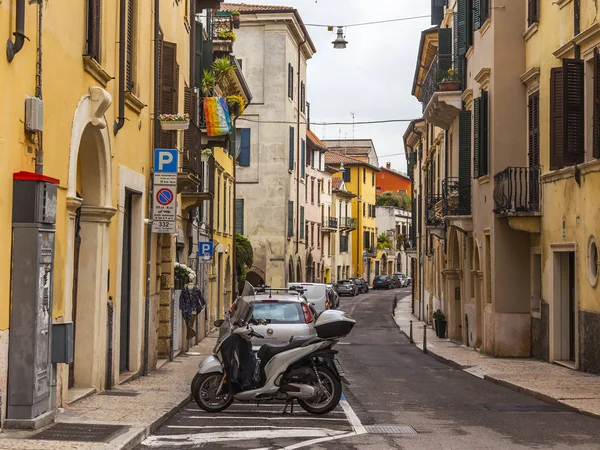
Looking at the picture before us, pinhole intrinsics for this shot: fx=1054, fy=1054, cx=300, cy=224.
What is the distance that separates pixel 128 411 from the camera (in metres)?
12.8

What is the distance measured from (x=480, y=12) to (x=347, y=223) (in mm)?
66179

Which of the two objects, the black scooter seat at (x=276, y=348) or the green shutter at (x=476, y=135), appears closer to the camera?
the black scooter seat at (x=276, y=348)

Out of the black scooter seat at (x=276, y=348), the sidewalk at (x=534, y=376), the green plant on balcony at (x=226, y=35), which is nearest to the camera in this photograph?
the black scooter seat at (x=276, y=348)

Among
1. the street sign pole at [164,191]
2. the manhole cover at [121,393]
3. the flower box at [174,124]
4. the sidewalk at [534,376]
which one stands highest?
the flower box at [174,124]

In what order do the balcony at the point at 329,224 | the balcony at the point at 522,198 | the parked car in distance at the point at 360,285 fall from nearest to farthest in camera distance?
the balcony at the point at 522,198
the balcony at the point at 329,224
the parked car in distance at the point at 360,285

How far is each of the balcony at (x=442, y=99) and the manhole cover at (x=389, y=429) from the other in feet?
67.1

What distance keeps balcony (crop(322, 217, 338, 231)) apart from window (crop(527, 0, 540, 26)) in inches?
2249

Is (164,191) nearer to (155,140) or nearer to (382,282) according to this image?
(155,140)

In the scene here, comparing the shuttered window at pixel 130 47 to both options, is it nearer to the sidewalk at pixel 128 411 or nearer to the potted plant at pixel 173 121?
the potted plant at pixel 173 121

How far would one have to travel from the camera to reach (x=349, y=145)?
397 ft

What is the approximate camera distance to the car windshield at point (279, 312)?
17641 mm

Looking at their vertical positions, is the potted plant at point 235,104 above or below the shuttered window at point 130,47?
above

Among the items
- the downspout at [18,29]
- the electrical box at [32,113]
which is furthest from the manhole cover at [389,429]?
the downspout at [18,29]

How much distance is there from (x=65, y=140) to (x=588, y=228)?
10.9 meters
